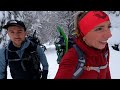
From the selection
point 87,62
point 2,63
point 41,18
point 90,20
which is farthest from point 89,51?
point 41,18

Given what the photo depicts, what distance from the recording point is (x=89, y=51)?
1.33 meters

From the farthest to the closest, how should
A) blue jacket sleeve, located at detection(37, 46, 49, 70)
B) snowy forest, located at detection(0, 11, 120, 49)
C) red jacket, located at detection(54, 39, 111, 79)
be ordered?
blue jacket sleeve, located at detection(37, 46, 49, 70) < snowy forest, located at detection(0, 11, 120, 49) < red jacket, located at detection(54, 39, 111, 79)

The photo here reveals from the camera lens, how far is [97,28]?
1.34m

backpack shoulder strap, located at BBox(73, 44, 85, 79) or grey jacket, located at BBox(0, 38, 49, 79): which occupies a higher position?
backpack shoulder strap, located at BBox(73, 44, 85, 79)

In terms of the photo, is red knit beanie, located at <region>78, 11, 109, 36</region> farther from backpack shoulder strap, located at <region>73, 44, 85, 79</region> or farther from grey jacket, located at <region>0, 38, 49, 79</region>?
grey jacket, located at <region>0, 38, 49, 79</region>

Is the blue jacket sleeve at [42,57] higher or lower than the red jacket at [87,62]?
lower

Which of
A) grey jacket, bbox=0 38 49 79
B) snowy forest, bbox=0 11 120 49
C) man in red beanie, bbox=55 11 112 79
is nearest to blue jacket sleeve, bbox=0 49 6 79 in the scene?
grey jacket, bbox=0 38 49 79

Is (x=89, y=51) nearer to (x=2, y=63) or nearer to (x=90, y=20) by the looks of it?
(x=90, y=20)

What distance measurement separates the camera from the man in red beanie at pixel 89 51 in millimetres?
1259

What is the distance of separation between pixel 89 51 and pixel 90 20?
0.16 metres

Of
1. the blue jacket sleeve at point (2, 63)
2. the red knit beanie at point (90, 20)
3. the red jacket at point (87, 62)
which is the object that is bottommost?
the blue jacket sleeve at point (2, 63)

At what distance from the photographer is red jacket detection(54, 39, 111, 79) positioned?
1.24 metres

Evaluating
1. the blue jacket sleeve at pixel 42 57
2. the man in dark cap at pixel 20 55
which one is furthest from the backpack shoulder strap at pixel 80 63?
the blue jacket sleeve at pixel 42 57

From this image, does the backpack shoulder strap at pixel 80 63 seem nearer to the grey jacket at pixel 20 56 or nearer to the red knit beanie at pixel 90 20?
the red knit beanie at pixel 90 20
